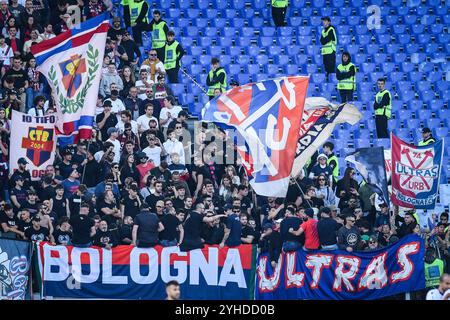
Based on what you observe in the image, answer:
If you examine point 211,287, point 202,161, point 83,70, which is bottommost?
point 211,287

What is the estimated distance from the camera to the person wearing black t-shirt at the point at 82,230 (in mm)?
19531

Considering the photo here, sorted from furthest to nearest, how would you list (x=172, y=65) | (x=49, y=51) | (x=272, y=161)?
1. (x=172, y=65)
2. (x=49, y=51)
3. (x=272, y=161)

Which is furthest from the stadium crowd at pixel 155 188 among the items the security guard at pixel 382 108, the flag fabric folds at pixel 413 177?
the security guard at pixel 382 108

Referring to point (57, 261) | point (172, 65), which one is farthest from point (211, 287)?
point (172, 65)

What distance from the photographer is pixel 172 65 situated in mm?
24859

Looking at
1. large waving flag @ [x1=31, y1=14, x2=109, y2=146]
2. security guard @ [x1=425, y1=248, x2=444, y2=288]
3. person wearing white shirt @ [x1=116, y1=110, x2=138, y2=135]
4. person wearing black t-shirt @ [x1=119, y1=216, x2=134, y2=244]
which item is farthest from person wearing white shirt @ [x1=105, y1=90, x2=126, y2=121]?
security guard @ [x1=425, y1=248, x2=444, y2=288]

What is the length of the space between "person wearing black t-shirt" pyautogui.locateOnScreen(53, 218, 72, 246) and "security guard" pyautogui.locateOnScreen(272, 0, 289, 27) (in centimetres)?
891

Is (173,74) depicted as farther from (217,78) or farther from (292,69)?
(292,69)

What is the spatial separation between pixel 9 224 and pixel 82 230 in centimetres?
108

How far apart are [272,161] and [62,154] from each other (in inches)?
151

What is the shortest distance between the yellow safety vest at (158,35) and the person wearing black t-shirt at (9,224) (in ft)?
20.3

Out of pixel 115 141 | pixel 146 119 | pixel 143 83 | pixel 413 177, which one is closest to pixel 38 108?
pixel 115 141

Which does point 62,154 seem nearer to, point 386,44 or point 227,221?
point 227,221

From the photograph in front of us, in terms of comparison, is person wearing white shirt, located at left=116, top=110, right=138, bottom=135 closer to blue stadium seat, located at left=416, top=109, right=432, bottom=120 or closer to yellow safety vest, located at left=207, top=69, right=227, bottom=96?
yellow safety vest, located at left=207, top=69, right=227, bottom=96
